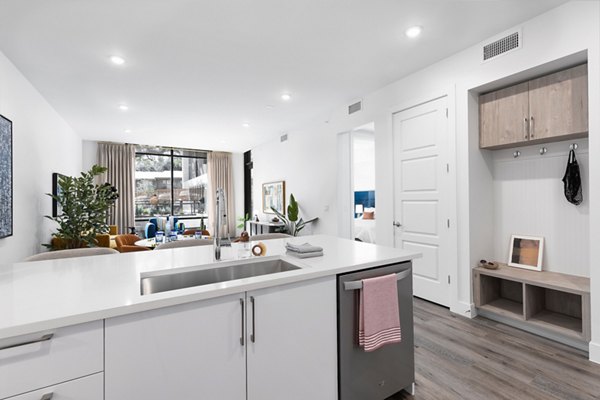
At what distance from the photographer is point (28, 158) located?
351 cm

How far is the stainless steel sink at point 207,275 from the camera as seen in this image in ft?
4.70

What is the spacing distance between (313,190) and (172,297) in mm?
4482

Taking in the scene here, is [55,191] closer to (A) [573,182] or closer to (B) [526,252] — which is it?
(B) [526,252]

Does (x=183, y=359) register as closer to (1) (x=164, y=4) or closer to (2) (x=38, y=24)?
(1) (x=164, y=4)

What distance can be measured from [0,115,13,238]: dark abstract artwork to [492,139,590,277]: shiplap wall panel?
4.92 metres

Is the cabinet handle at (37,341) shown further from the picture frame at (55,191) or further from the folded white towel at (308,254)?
the picture frame at (55,191)

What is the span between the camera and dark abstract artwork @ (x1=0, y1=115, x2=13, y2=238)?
2784 mm

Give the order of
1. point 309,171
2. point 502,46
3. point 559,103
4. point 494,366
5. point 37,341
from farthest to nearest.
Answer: point 309,171 < point 502,46 < point 559,103 < point 494,366 < point 37,341

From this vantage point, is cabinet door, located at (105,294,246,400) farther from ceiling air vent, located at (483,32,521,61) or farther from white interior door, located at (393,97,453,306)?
ceiling air vent, located at (483,32,521,61)

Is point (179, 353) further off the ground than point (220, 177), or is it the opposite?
point (220, 177)

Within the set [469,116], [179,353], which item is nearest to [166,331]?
[179,353]

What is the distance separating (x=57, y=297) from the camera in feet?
3.45

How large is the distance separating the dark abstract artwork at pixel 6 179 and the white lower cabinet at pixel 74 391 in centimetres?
277

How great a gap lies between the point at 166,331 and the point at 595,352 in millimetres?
2889
